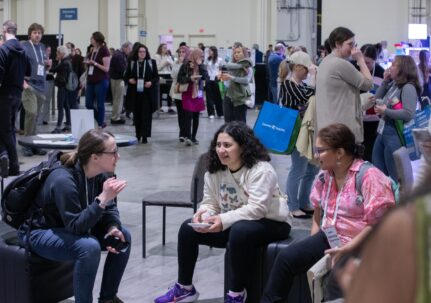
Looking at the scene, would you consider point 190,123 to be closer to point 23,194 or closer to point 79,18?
point 23,194

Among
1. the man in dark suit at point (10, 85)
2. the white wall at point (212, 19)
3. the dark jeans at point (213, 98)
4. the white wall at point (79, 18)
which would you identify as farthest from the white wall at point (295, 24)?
the man in dark suit at point (10, 85)

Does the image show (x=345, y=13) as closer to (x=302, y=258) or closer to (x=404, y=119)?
(x=404, y=119)

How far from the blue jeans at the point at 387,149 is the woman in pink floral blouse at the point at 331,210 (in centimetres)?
261

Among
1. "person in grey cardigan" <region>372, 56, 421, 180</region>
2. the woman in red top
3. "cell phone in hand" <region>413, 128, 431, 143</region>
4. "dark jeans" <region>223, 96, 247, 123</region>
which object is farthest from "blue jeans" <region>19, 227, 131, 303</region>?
the woman in red top

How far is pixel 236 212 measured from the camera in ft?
13.2

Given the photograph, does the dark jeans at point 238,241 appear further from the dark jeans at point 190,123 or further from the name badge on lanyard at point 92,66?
the name badge on lanyard at point 92,66

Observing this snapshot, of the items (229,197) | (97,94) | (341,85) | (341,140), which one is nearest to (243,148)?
(229,197)

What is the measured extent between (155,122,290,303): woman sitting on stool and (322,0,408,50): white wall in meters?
17.9

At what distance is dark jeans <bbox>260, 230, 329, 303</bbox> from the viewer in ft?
12.0

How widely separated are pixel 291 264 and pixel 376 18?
18.8 m

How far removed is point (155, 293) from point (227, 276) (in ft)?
1.96

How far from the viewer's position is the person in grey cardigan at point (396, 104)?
20.2 ft

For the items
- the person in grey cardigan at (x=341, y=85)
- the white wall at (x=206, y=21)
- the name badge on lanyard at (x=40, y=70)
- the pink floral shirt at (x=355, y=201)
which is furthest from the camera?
the white wall at (x=206, y=21)

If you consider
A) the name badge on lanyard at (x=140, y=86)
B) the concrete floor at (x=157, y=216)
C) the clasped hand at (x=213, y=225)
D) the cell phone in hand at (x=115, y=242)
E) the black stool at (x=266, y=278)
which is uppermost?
the name badge on lanyard at (x=140, y=86)
